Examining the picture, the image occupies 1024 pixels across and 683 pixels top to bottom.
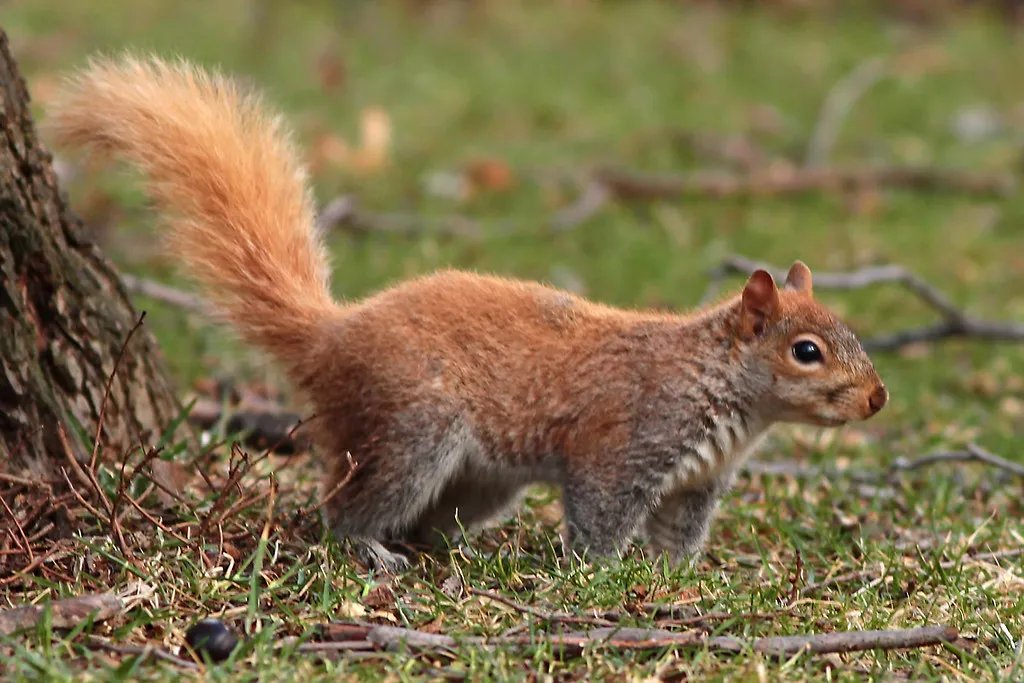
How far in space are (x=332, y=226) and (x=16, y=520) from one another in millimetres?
4703

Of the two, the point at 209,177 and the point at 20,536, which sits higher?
the point at 209,177

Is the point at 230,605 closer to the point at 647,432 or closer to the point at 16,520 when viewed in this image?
the point at 16,520

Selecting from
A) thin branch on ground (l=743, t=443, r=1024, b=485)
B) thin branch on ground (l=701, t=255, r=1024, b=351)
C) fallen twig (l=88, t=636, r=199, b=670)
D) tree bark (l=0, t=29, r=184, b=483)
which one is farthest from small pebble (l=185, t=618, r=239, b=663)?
thin branch on ground (l=701, t=255, r=1024, b=351)

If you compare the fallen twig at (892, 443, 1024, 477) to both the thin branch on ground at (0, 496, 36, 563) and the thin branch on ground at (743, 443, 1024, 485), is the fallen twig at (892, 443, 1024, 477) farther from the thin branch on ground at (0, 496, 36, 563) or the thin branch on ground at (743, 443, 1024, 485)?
the thin branch on ground at (0, 496, 36, 563)

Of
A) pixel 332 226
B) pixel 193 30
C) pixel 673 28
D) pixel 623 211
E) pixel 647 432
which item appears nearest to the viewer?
pixel 647 432

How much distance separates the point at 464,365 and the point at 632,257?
438 cm

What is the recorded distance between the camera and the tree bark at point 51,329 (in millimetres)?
3738

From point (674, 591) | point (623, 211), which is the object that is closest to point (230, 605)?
point (674, 591)

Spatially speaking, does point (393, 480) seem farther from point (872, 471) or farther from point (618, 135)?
point (618, 135)

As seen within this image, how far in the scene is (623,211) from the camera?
30.0 ft

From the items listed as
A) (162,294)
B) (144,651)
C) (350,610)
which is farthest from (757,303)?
(162,294)

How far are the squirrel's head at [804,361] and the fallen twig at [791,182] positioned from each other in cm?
537

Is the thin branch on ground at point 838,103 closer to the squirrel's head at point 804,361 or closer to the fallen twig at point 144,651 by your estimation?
the squirrel's head at point 804,361

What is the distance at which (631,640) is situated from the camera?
318cm
